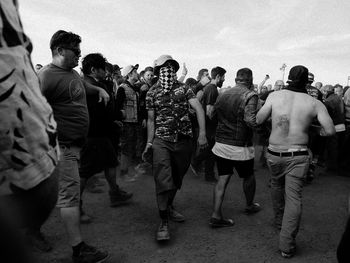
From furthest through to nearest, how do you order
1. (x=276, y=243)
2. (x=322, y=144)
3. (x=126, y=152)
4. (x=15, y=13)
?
(x=322, y=144)
(x=126, y=152)
(x=276, y=243)
(x=15, y=13)

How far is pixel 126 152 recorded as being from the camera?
651cm

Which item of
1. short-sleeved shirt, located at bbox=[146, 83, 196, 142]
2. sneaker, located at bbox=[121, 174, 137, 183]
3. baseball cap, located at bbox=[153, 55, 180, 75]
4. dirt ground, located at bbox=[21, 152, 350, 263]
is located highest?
baseball cap, located at bbox=[153, 55, 180, 75]

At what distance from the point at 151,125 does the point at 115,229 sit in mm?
1411

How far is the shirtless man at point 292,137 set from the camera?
11.4ft

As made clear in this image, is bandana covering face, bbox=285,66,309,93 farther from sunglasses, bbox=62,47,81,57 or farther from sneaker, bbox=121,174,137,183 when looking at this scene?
sneaker, bbox=121,174,137,183

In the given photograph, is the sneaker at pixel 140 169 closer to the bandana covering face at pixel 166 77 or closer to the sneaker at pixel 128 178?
the sneaker at pixel 128 178

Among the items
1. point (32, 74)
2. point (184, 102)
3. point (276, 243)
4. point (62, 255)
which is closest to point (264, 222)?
point (276, 243)

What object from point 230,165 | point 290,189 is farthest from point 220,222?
point 290,189

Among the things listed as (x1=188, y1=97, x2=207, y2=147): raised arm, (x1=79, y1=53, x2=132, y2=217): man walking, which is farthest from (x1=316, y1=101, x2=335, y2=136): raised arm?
(x1=79, y1=53, x2=132, y2=217): man walking

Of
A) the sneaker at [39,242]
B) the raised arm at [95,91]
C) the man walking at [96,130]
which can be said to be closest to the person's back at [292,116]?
the raised arm at [95,91]

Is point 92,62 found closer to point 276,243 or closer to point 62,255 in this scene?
point 62,255

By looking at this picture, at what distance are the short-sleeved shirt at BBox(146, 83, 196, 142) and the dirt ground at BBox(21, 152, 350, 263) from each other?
1250mm

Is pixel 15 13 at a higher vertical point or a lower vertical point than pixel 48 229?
higher

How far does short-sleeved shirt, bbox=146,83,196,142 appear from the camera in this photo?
3855mm
